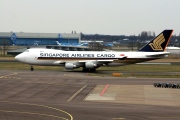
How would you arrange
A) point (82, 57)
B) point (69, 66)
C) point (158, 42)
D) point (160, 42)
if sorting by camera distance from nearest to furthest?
point (69, 66) → point (82, 57) → point (160, 42) → point (158, 42)

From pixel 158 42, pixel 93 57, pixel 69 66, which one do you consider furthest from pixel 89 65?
pixel 158 42

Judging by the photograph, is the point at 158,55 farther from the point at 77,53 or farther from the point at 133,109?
the point at 133,109

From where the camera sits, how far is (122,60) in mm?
67500

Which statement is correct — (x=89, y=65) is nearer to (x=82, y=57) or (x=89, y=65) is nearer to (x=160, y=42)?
(x=82, y=57)

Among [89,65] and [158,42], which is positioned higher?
[158,42]

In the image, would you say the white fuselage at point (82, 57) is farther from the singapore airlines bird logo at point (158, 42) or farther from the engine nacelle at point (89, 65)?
the singapore airlines bird logo at point (158, 42)

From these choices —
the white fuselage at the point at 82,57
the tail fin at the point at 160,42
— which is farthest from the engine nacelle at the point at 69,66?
the tail fin at the point at 160,42

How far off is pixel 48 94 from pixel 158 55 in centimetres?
3308

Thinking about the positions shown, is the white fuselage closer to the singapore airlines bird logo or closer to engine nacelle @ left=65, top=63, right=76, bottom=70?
engine nacelle @ left=65, top=63, right=76, bottom=70

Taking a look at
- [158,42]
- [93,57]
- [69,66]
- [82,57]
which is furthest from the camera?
[158,42]

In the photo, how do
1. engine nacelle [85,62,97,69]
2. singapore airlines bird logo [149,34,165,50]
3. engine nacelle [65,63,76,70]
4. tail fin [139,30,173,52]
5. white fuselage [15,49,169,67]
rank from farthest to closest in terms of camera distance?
singapore airlines bird logo [149,34,165,50], tail fin [139,30,173,52], white fuselage [15,49,169,67], engine nacelle [85,62,97,69], engine nacelle [65,63,76,70]

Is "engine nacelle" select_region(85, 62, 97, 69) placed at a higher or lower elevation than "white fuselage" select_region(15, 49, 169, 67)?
lower

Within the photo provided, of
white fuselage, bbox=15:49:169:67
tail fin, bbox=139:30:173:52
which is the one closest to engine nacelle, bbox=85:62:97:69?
white fuselage, bbox=15:49:169:67

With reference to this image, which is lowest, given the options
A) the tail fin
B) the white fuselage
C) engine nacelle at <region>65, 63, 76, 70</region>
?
engine nacelle at <region>65, 63, 76, 70</region>
